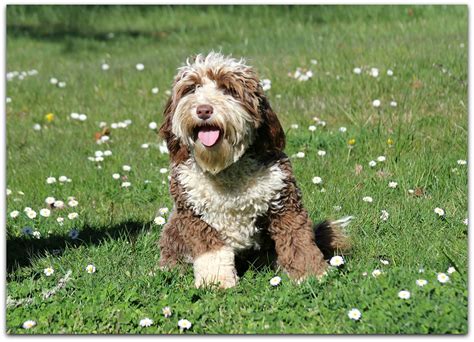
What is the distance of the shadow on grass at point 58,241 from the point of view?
18.2 ft

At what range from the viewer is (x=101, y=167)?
7316 millimetres

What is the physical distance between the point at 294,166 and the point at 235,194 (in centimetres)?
202

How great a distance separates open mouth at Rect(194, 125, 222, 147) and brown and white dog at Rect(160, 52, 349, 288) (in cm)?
3

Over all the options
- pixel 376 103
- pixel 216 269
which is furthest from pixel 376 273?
pixel 376 103

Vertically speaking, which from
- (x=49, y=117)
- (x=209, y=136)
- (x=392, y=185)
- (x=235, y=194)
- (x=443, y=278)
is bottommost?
(x=49, y=117)

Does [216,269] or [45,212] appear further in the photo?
[45,212]

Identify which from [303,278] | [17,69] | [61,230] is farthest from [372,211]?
[17,69]

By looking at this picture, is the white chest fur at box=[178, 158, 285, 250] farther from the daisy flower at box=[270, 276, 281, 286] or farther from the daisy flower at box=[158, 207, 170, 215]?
the daisy flower at box=[158, 207, 170, 215]

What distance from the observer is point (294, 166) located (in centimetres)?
679

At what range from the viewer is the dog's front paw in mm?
4785

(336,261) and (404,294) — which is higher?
(404,294)

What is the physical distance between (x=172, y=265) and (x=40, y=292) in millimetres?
838

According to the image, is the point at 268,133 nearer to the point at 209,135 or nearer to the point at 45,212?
the point at 209,135

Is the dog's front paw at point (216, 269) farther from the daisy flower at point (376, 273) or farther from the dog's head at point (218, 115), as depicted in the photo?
the daisy flower at point (376, 273)
